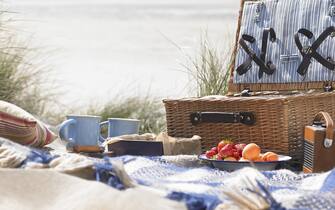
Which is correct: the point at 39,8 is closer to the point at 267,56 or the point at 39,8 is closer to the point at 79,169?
the point at 267,56

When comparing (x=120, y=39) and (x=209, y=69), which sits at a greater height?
(x=120, y=39)

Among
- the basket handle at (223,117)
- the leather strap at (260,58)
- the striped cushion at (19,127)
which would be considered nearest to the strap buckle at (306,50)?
the leather strap at (260,58)

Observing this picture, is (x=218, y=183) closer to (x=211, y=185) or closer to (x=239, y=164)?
(x=211, y=185)

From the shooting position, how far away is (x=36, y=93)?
17.9ft

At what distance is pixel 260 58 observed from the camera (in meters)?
3.06

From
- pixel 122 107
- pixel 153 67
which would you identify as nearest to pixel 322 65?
pixel 122 107

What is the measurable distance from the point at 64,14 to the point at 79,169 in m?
7.78

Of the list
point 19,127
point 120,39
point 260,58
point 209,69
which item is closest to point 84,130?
point 19,127

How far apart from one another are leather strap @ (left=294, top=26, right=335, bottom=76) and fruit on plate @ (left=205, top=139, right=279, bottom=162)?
68cm

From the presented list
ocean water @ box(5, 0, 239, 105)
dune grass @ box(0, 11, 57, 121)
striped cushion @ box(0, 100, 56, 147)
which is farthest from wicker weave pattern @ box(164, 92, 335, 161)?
dune grass @ box(0, 11, 57, 121)

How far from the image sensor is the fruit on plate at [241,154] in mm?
2316

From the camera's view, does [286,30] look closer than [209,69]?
Yes

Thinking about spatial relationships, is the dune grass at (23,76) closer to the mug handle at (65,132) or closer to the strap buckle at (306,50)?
the mug handle at (65,132)

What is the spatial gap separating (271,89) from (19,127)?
114 cm
